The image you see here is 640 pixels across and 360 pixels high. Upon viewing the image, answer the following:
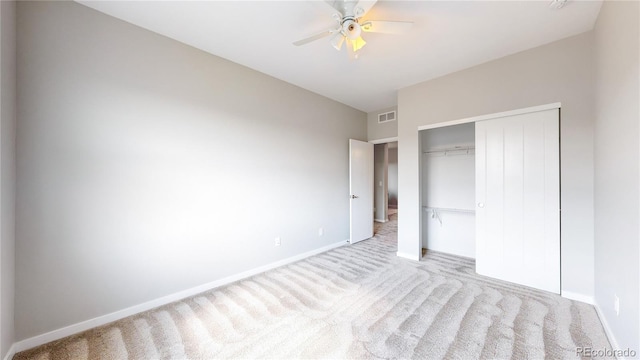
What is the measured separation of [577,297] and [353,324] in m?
2.40

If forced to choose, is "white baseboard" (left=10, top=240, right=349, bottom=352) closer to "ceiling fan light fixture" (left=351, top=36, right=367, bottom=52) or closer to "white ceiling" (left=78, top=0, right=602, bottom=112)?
"white ceiling" (left=78, top=0, right=602, bottom=112)

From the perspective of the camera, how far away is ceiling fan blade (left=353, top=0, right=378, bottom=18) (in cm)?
170

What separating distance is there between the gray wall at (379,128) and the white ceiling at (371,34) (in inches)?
56.2

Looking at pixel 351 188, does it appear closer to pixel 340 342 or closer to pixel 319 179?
pixel 319 179

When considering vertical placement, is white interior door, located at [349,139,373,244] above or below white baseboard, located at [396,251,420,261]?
Result: above

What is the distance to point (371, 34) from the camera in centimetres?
233

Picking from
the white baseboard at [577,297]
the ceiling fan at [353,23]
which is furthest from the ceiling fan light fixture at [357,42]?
the white baseboard at [577,297]

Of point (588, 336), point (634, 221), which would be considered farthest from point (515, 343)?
point (634, 221)

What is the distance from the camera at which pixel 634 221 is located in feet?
4.49

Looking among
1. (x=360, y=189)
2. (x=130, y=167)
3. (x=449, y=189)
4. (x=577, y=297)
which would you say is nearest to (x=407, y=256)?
(x=449, y=189)

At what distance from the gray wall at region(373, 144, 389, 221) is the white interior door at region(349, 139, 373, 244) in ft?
5.54

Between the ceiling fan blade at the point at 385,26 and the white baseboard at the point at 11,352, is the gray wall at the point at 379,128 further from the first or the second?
the white baseboard at the point at 11,352

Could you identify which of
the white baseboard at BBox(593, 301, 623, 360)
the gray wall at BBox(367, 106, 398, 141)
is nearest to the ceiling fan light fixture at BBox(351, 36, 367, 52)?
the gray wall at BBox(367, 106, 398, 141)

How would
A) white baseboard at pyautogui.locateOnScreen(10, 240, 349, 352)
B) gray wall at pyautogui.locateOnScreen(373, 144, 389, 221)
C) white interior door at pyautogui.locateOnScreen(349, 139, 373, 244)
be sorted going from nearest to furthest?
white baseboard at pyautogui.locateOnScreen(10, 240, 349, 352)
white interior door at pyautogui.locateOnScreen(349, 139, 373, 244)
gray wall at pyautogui.locateOnScreen(373, 144, 389, 221)
